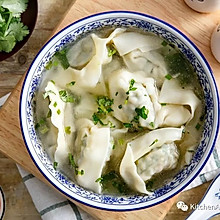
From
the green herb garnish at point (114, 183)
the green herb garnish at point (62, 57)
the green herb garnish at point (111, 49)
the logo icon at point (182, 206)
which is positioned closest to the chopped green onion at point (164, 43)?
the green herb garnish at point (111, 49)

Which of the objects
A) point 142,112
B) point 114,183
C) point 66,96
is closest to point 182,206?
point 114,183

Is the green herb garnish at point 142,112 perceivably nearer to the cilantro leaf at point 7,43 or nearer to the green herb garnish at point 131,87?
the green herb garnish at point 131,87

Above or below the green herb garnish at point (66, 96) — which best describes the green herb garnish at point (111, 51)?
above

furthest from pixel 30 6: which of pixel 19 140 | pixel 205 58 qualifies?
pixel 205 58

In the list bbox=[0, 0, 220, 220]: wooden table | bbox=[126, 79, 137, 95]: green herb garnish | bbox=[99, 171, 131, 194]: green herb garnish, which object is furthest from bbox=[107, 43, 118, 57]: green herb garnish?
bbox=[99, 171, 131, 194]: green herb garnish

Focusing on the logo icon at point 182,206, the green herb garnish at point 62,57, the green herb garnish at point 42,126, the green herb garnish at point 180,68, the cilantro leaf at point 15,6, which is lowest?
the logo icon at point 182,206
